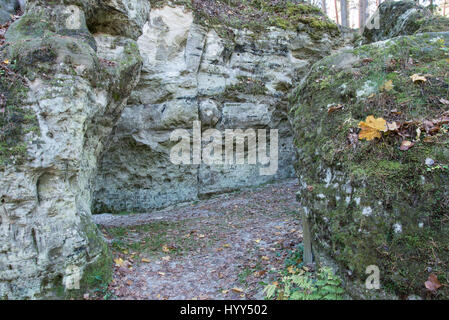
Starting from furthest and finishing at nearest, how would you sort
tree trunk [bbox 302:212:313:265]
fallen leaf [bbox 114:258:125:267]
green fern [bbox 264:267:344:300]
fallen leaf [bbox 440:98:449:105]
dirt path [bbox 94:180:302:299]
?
fallen leaf [bbox 114:258:125:267] < dirt path [bbox 94:180:302:299] < tree trunk [bbox 302:212:313:265] < fallen leaf [bbox 440:98:449:105] < green fern [bbox 264:267:344:300]

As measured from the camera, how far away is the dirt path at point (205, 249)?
4.57 metres

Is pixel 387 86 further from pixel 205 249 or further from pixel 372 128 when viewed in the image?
pixel 205 249

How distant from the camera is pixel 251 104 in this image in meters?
11.1

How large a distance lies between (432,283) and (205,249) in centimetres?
409

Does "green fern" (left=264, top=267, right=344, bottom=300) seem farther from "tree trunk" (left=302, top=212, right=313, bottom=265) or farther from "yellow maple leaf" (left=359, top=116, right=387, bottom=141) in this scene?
"yellow maple leaf" (left=359, top=116, right=387, bottom=141)

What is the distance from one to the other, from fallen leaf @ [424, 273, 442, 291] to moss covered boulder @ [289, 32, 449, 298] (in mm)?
34

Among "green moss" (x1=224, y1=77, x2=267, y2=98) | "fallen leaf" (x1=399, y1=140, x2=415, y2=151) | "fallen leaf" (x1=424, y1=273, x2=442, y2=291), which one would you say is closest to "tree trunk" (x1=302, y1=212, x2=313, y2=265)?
"fallen leaf" (x1=399, y1=140, x2=415, y2=151)

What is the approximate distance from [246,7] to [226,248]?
999 cm

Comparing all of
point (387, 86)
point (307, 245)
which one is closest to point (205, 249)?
point (307, 245)

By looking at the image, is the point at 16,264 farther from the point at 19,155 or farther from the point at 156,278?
the point at 156,278

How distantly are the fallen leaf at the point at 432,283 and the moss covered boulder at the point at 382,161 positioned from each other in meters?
0.03

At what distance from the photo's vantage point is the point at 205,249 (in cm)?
609

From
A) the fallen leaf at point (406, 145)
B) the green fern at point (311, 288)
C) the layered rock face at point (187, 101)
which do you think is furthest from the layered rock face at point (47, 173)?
the layered rock face at point (187, 101)

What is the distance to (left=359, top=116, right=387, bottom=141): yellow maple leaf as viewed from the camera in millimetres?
3643
